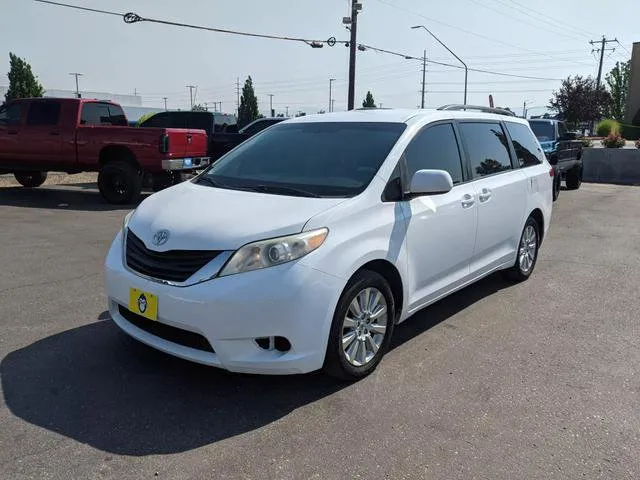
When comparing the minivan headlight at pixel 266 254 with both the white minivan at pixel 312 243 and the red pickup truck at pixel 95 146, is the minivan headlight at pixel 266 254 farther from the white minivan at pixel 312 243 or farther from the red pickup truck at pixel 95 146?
the red pickup truck at pixel 95 146

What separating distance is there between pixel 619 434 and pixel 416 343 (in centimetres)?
156

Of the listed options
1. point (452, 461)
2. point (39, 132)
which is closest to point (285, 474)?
point (452, 461)

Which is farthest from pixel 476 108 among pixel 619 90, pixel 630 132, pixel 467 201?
pixel 619 90

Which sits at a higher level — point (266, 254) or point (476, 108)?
point (476, 108)

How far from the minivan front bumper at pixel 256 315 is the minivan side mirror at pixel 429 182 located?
1.00m

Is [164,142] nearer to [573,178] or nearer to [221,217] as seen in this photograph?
[221,217]

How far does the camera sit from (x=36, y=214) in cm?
1009

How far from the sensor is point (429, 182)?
3887mm

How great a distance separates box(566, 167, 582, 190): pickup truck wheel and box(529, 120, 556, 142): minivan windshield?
151 cm

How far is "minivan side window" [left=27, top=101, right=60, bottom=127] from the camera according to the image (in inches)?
467

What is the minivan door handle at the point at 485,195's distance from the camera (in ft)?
15.9

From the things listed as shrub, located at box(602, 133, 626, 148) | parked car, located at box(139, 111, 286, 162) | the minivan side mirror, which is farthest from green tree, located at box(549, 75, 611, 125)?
the minivan side mirror

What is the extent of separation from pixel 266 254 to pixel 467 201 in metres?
2.09

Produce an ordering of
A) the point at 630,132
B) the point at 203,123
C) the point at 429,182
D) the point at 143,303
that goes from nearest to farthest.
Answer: the point at 143,303 → the point at 429,182 → the point at 203,123 → the point at 630,132
